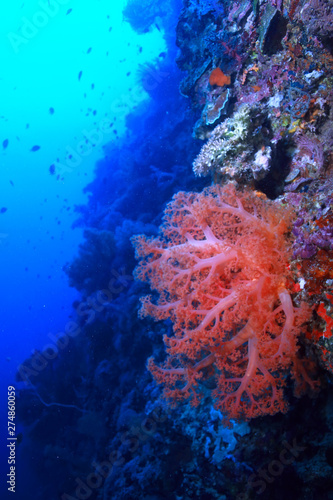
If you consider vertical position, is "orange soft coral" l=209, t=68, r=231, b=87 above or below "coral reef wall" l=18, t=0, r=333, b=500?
above

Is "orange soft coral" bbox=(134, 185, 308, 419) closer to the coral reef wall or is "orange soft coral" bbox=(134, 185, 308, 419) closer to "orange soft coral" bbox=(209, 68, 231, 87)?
the coral reef wall

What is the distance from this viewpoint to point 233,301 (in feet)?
7.73

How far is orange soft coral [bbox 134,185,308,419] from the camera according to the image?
87.5 inches

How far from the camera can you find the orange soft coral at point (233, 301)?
2223mm

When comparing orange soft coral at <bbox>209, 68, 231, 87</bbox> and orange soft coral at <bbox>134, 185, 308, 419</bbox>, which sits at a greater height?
orange soft coral at <bbox>209, 68, 231, 87</bbox>

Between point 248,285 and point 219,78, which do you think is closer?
point 248,285

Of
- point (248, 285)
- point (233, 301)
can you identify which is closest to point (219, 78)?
point (248, 285)

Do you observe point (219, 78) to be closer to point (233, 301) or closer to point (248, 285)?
point (248, 285)

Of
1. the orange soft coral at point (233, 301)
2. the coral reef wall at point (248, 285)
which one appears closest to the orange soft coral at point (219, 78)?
the coral reef wall at point (248, 285)

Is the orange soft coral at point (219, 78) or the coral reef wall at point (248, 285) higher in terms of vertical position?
the orange soft coral at point (219, 78)

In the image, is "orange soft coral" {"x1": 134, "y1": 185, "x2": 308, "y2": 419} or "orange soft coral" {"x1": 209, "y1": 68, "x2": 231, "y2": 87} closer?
"orange soft coral" {"x1": 134, "y1": 185, "x2": 308, "y2": 419}

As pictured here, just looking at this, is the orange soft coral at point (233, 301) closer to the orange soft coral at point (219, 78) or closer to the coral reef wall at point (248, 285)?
the coral reef wall at point (248, 285)

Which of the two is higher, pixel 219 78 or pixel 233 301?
pixel 219 78

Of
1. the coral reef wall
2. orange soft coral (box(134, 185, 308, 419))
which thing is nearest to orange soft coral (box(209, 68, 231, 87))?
the coral reef wall
